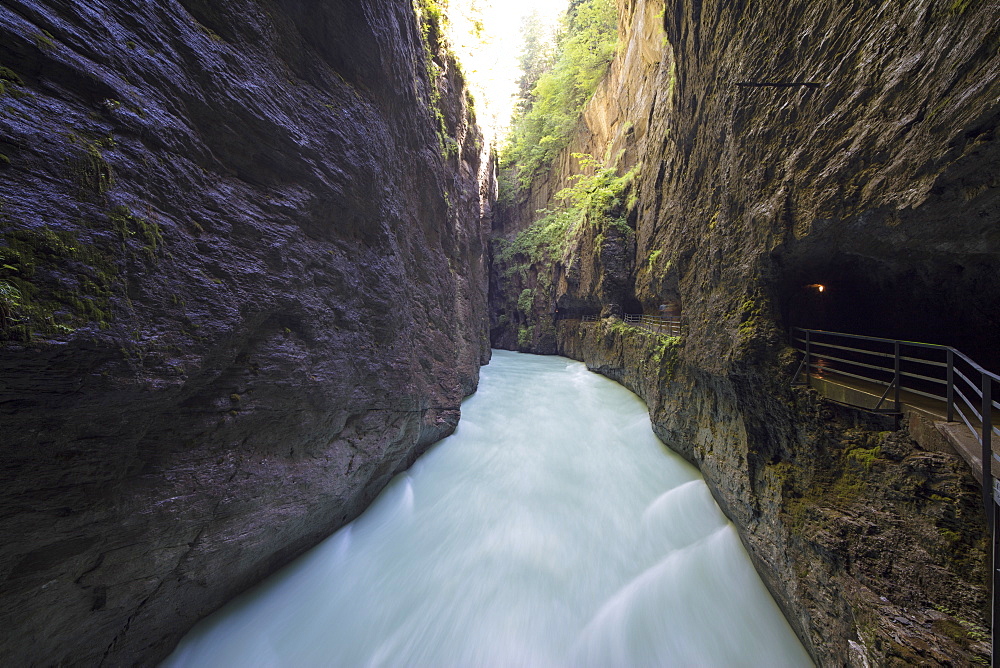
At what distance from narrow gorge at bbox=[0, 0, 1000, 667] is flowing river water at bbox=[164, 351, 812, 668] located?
35 centimetres

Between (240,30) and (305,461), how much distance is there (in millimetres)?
4771

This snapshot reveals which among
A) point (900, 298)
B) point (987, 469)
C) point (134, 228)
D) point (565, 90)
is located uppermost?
point (565, 90)

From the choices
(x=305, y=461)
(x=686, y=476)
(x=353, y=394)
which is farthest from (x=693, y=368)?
(x=305, y=461)

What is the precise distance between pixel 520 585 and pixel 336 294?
4.42 metres

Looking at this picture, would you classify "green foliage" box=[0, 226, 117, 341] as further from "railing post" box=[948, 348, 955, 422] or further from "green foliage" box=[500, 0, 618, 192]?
"green foliage" box=[500, 0, 618, 192]

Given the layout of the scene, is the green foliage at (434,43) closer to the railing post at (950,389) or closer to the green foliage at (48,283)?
the green foliage at (48,283)

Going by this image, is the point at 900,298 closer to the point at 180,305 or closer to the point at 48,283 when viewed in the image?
the point at 180,305

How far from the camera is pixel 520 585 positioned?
4121 mm

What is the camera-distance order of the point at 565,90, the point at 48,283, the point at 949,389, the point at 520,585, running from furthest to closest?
1. the point at 565,90
2. the point at 520,585
3. the point at 949,389
4. the point at 48,283

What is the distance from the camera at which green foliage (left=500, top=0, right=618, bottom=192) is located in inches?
723

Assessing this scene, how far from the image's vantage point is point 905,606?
2.35 metres

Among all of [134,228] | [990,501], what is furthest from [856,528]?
[134,228]

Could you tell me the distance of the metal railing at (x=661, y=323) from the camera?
871 cm

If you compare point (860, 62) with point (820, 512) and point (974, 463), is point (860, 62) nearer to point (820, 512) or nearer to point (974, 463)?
point (974, 463)
